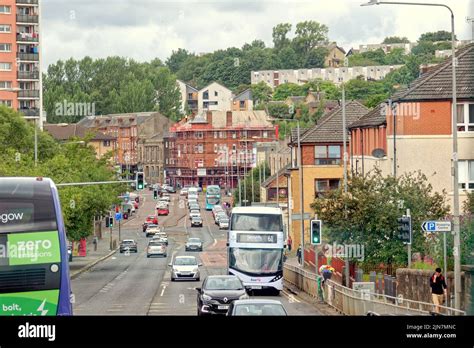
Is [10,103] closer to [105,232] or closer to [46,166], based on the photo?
[105,232]

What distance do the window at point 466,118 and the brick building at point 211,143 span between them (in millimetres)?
47354

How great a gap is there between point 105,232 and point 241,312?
107 meters

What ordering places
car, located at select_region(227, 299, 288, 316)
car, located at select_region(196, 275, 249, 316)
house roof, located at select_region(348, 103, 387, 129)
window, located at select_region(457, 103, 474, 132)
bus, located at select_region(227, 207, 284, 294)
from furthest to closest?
house roof, located at select_region(348, 103, 387, 129), bus, located at select_region(227, 207, 284, 294), window, located at select_region(457, 103, 474, 132), car, located at select_region(196, 275, 249, 316), car, located at select_region(227, 299, 288, 316)

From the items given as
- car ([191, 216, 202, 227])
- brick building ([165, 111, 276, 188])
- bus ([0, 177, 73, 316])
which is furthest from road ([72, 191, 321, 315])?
bus ([0, 177, 73, 316])

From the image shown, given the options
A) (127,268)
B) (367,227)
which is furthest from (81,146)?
(367,227)

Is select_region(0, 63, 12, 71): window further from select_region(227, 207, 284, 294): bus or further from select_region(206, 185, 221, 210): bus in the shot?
select_region(227, 207, 284, 294): bus

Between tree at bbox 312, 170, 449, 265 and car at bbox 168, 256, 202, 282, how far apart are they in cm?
1262

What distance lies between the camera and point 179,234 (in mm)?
122375

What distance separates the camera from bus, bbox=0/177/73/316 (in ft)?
64.5

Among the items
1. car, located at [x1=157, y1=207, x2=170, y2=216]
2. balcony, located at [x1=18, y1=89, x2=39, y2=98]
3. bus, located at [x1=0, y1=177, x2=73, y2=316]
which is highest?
balcony, located at [x1=18, y1=89, x2=39, y2=98]

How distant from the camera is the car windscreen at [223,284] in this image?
122 feet

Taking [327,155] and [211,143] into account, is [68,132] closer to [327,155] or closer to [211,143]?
[211,143]

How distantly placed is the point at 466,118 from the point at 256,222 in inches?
423

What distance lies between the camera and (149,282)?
2470 inches
